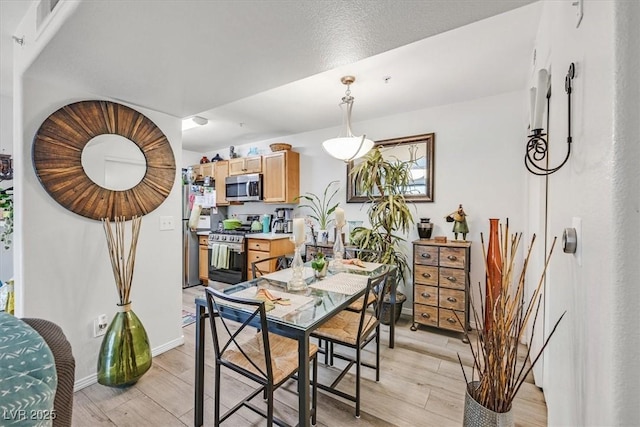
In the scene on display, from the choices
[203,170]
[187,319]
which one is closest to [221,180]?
[203,170]

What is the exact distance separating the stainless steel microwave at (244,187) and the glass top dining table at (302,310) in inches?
93.8

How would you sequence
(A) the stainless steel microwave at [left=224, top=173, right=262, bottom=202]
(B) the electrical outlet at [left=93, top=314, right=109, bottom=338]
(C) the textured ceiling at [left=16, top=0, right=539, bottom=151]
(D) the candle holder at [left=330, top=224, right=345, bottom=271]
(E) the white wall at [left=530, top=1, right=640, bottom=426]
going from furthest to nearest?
(A) the stainless steel microwave at [left=224, top=173, right=262, bottom=202] → (D) the candle holder at [left=330, top=224, right=345, bottom=271] → (B) the electrical outlet at [left=93, top=314, right=109, bottom=338] → (C) the textured ceiling at [left=16, top=0, right=539, bottom=151] → (E) the white wall at [left=530, top=1, right=640, bottom=426]

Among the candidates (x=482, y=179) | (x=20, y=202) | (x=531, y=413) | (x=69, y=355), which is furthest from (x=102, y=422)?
(x=482, y=179)

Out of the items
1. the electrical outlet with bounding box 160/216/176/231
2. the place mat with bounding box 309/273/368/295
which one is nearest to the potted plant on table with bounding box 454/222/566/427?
the place mat with bounding box 309/273/368/295

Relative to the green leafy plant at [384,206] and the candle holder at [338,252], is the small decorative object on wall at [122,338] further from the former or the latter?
the green leafy plant at [384,206]

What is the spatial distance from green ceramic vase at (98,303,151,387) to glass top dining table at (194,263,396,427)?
0.68m

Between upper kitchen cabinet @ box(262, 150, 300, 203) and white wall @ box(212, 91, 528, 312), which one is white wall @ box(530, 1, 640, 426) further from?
upper kitchen cabinet @ box(262, 150, 300, 203)

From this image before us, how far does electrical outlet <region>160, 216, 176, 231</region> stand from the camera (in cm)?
248

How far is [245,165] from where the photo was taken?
461cm

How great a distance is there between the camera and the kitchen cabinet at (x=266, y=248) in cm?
403

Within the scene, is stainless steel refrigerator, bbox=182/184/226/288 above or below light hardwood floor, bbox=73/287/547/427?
above

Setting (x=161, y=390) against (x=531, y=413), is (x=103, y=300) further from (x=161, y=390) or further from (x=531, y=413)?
(x=531, y=413)

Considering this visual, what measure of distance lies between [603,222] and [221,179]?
16.2 feet

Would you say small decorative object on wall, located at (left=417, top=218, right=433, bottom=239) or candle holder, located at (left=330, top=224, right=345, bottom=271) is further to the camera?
small decorative object on wall, located at (left=417, top=218, right=433, bottom=239)
